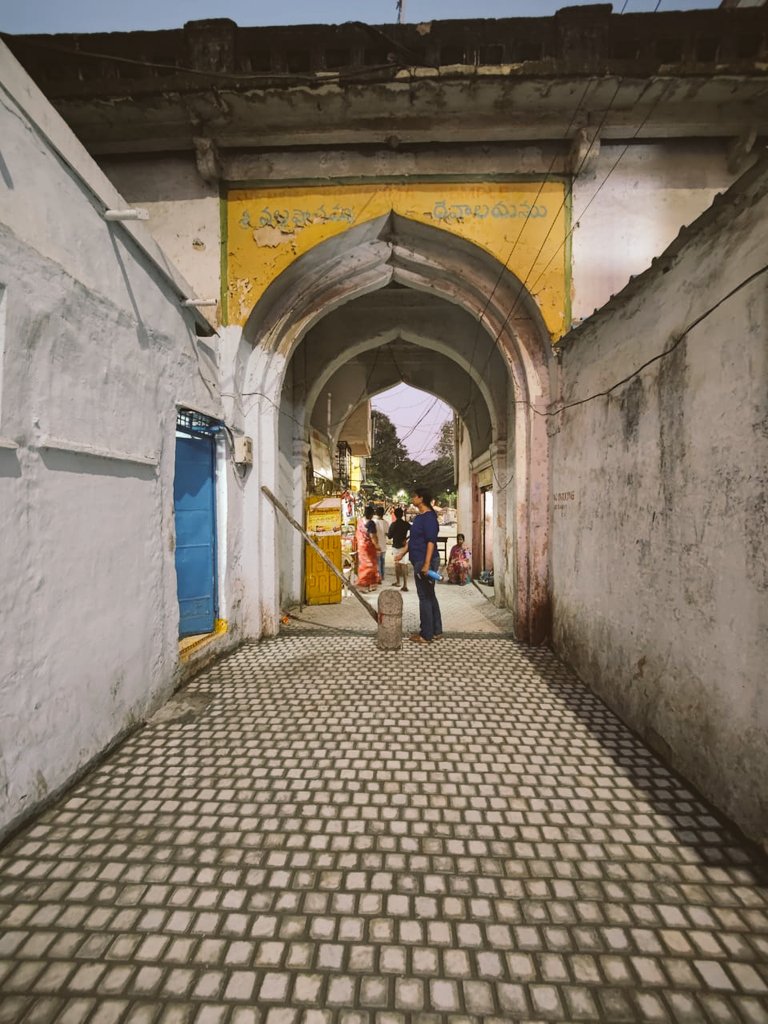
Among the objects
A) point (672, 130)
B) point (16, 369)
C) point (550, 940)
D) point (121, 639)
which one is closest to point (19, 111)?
point (16, 369)

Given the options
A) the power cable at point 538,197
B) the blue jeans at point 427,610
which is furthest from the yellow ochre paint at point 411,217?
the blue jeans at point 427,610

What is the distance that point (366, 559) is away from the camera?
32.9ft

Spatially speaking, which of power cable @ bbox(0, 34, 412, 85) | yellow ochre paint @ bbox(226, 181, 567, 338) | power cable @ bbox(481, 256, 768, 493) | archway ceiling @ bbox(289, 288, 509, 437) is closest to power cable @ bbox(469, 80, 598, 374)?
yellow ochre paint @ bbox(226, 181, 567, 338)

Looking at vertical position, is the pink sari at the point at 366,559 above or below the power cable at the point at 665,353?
below

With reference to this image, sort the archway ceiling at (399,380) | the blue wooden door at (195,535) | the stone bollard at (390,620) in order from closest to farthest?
the blue wooden door at (195,535) → the stone bollard at (390,620) → the archway ceiling at (399,380)

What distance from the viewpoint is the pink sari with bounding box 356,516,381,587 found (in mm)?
9930

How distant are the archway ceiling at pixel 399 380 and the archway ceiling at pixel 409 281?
14.5 feet

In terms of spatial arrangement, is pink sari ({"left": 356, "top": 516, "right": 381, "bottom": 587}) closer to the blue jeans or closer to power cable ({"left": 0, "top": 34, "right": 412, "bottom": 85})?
the blue jeans

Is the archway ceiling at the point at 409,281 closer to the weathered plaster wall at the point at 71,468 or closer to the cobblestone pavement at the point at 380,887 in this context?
the weathered plaster wall at the point at 71,468

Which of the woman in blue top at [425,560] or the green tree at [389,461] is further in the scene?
the green tree at [389,461]

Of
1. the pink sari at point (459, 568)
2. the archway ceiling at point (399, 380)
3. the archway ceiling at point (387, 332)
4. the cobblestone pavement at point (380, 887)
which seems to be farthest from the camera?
the pink sari at point (459, 568)

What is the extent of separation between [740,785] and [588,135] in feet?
21.2

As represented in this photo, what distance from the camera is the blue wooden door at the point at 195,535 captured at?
16.2 ft

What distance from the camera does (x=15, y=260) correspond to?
2418 mm
